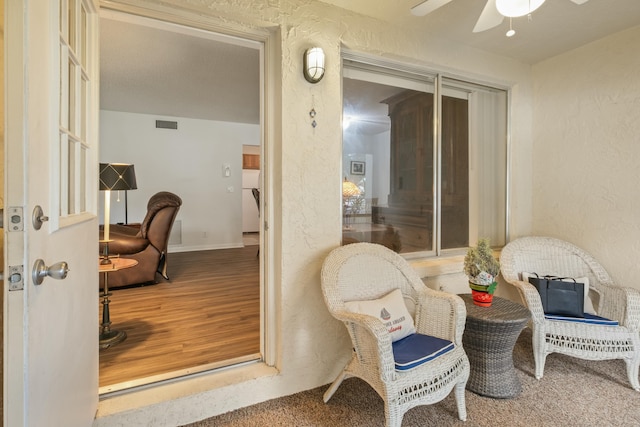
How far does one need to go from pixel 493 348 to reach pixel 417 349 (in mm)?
597

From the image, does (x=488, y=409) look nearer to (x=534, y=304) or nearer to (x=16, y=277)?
(x=534, y=304)

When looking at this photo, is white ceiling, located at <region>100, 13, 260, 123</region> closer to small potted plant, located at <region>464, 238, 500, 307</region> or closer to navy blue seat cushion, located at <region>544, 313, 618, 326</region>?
small potted plant, located at <region>464, 238, 500, 307</region>

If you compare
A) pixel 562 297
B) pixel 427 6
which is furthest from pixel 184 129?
pixel 562 297

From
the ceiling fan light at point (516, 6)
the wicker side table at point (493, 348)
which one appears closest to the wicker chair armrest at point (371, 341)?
the wicker side table at point (493, 348)

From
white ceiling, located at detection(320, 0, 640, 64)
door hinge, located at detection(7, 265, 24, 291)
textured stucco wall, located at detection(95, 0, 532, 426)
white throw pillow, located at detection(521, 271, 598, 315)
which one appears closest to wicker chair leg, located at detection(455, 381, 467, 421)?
textured stucco wall, located at detection(95, 0, 532, 426)

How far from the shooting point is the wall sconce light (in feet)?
5.87

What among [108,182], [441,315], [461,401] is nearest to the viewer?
[461,401]

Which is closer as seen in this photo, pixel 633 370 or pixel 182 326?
pixel 633 370

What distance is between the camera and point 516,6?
4.69 feet

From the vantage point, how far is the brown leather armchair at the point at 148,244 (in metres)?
3.51

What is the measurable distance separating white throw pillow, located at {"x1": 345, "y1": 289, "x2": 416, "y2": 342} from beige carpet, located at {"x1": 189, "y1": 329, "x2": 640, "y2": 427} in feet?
1.43

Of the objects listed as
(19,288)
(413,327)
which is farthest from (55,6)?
(413,327)

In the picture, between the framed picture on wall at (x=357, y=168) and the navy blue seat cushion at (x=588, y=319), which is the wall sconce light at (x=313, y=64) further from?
the navy blue seat cushion at (x=588, y=319)

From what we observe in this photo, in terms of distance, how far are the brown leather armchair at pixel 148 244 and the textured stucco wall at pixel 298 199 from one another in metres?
A: 2.29
